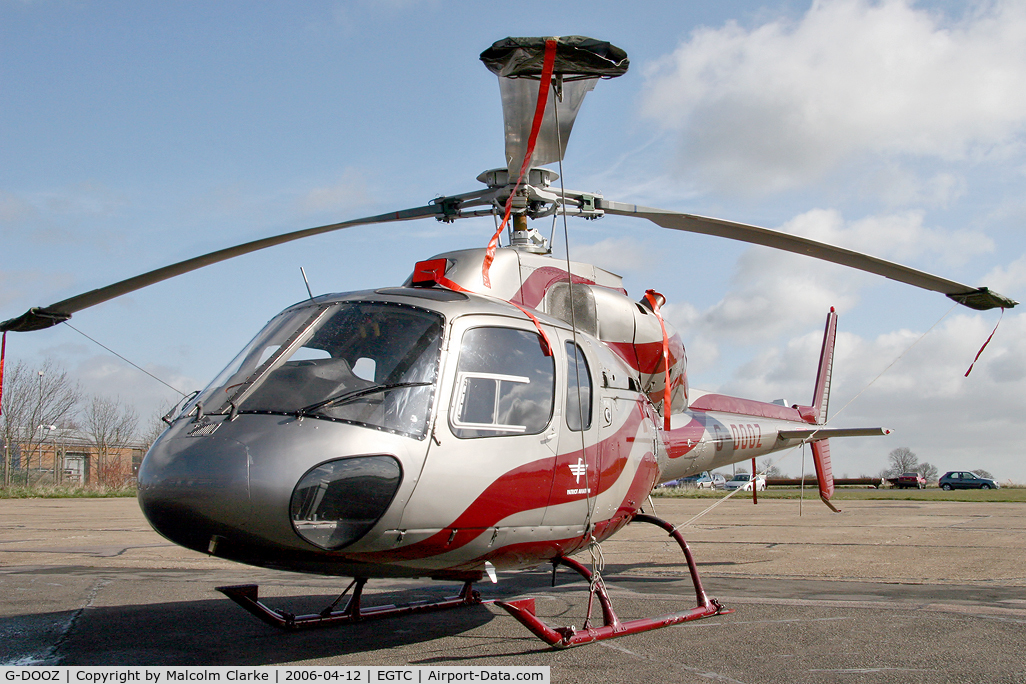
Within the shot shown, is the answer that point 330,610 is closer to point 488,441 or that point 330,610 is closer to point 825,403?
point 488,441

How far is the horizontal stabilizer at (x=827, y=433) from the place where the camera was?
36.0ft

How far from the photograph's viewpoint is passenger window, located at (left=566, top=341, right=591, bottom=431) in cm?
589

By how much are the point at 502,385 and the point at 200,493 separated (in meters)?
2.08

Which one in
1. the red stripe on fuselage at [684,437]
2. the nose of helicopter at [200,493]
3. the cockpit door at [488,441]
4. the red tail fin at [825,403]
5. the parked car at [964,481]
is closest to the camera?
the nose of helicopter at [200,493]

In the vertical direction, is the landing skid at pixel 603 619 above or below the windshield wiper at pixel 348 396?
below

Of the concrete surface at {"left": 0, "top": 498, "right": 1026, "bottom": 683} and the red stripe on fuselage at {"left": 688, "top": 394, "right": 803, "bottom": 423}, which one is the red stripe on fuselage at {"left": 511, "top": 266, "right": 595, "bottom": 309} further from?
the red stripe on fuselage at {"left": 688, "top": 394, "right": 803, "bottom": 423}

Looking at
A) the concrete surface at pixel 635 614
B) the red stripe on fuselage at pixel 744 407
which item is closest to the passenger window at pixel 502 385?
the concrete surface at pixel 635 614

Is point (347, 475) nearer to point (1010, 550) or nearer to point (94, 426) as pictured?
point (1010, 550)

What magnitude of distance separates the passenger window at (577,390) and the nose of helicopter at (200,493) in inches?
99.0

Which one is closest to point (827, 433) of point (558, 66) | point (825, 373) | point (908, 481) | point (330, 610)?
point (825, 373)

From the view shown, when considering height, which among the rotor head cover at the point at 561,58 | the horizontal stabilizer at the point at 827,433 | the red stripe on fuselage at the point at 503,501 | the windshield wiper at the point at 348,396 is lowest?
the red stripe on fuselage at the point at 503,501
